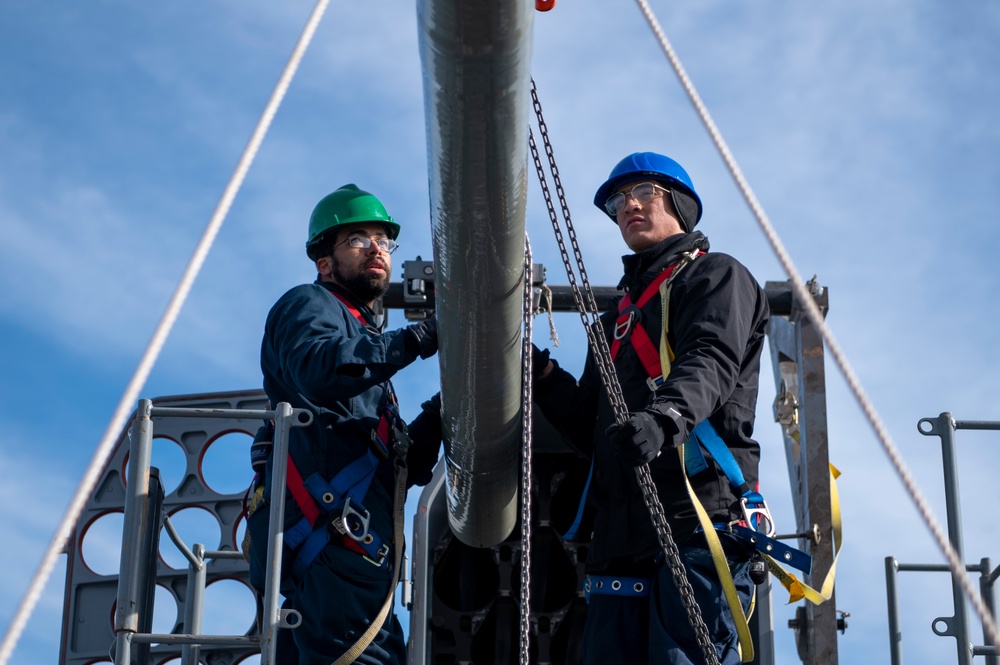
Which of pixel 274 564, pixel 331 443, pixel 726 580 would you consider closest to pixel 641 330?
pixel 726 580

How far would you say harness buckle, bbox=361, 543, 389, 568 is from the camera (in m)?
5.18

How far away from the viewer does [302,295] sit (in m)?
5.55

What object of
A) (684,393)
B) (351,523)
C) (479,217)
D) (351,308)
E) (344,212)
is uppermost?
(344,212)

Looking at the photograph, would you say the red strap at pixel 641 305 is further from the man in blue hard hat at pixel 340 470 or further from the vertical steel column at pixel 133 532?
the vertical steel column at pixel 133 532

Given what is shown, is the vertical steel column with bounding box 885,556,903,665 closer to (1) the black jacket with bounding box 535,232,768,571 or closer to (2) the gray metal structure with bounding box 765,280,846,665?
(2) the gray metal structure with bounding box 765,280,846,665

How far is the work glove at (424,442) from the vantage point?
5.66 m

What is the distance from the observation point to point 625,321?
17.2 feet

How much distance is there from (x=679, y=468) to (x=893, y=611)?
1664 mm

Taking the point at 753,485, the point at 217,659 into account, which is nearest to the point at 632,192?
the point at 753,485

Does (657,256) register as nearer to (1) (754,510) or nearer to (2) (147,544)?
(1) (754,510)

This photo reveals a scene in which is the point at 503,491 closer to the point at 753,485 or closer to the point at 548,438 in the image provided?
the point at 753,485

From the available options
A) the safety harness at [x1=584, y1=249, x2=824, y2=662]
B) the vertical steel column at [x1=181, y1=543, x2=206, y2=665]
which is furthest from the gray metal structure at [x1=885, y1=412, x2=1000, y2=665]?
the vertical steel column at [x1=181, y1=543, x2=206, y2=665]

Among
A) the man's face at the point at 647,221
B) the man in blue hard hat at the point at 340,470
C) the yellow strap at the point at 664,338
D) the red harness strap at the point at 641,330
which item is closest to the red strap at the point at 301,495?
the man in blue hard hat at the point at 340,470

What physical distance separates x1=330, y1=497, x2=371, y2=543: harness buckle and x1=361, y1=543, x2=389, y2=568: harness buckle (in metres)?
0.07
